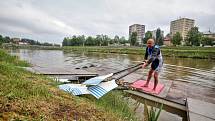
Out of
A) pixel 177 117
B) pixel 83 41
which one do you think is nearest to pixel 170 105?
pixel 177 117

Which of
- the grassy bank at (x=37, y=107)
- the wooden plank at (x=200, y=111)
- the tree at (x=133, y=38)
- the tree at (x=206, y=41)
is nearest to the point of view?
the grassy bank at (x=37, y=107)

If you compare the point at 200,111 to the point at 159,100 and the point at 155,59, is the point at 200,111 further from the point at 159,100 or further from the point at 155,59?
the point at 155,59

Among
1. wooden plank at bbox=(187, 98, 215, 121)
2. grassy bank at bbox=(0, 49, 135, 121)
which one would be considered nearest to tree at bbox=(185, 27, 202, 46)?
wooden plank at bbox=(187, 98, 215, 121)

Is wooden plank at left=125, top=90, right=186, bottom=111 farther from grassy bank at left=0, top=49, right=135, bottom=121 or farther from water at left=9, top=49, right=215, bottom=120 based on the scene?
grassy bank at left=0, top=49, right=135, bottom=121

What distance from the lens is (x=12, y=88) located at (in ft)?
13.1

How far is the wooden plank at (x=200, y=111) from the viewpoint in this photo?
487 centimetres

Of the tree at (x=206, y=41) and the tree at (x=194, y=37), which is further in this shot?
the tree at (x=206, y=41)

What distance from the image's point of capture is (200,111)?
207 inches

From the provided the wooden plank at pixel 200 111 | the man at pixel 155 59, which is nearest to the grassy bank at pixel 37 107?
the wooden plank at pixel 200 111

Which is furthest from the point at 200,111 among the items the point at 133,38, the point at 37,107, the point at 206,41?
the point at 133,38

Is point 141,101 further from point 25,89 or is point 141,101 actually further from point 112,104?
point 25,89

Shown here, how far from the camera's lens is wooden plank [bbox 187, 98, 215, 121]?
4.87m

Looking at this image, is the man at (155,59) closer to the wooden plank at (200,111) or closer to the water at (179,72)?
the water at (179,72)

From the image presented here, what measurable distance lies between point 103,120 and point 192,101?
142 inches
